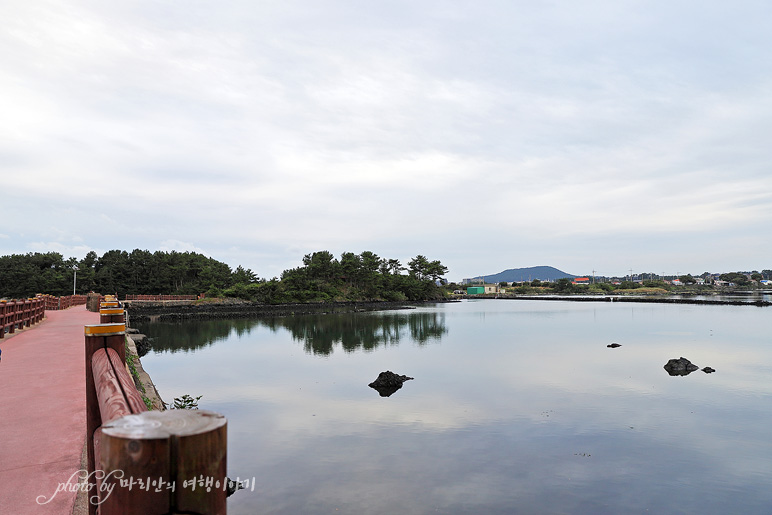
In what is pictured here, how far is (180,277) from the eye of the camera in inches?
2975

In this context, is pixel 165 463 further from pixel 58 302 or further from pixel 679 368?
pixel 58 302

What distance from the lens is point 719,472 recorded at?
1102 cm

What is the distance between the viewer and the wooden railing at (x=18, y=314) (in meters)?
14.1

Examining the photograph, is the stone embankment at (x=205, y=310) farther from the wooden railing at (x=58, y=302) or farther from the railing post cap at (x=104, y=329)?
the railing post cap at (x=104, y=329)

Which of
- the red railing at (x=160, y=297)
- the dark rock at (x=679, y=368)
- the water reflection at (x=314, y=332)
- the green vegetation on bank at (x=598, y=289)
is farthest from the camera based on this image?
the green vegetation on bank at (x=598, y=289)

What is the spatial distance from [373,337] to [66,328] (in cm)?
2237

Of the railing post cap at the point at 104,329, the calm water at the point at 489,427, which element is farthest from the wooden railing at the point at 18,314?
the railing post cap at the point at 104,329

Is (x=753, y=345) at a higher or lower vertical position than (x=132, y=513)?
lower

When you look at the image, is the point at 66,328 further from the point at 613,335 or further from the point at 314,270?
the point at 314,270

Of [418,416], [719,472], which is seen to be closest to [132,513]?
[719,472]

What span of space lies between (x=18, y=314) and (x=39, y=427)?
12864 millimetres

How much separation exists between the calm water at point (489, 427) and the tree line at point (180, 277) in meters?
43.2

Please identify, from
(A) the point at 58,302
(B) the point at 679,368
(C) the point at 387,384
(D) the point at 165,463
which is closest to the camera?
(D) the point at 165,463

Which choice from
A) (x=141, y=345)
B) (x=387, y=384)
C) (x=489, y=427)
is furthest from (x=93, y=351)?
(x=141, y=345)
